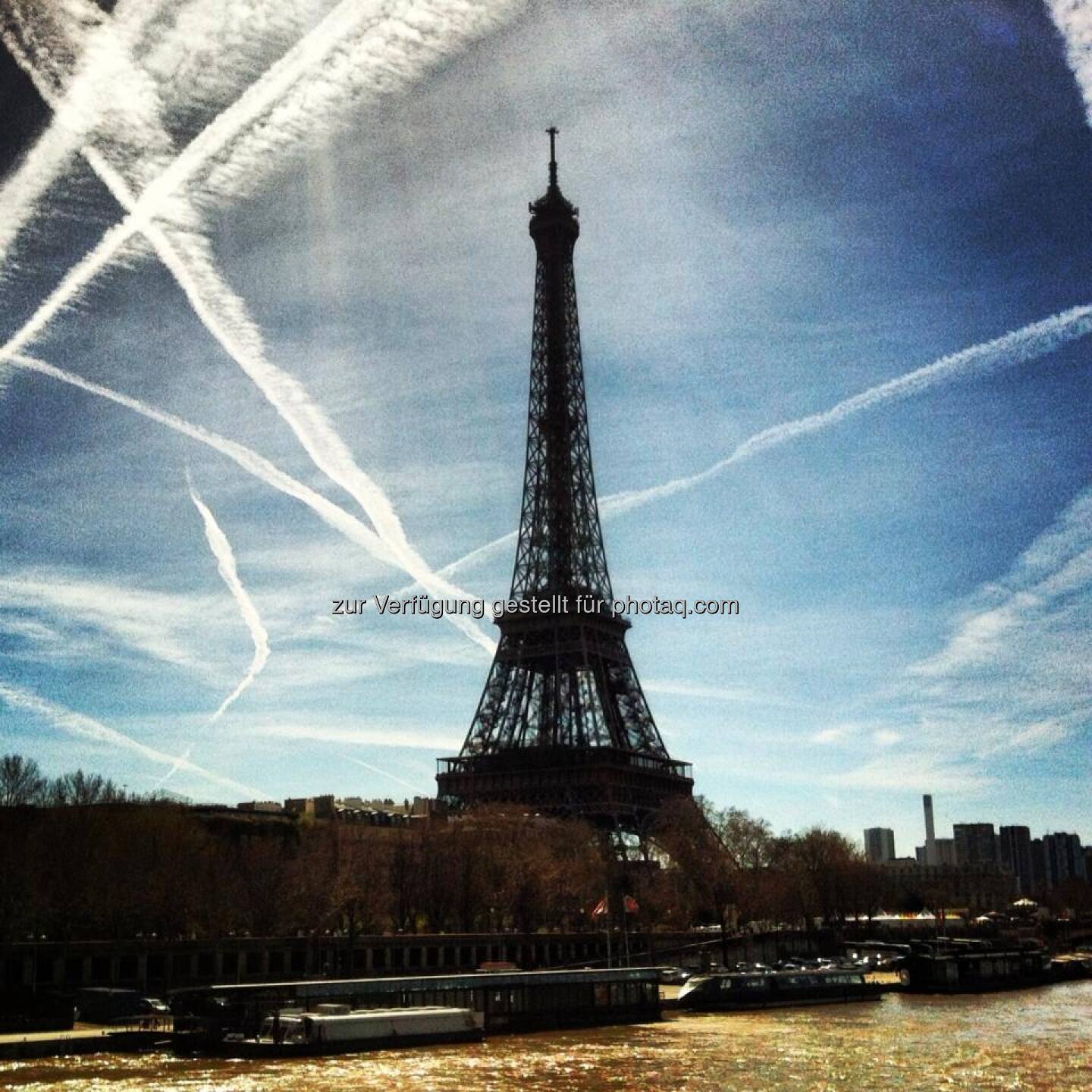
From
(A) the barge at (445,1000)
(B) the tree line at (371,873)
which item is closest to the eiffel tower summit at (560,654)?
(B) the tree line at (371,873)

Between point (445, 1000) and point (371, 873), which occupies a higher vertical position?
point (371, 873)

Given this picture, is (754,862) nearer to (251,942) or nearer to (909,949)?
(909,949)

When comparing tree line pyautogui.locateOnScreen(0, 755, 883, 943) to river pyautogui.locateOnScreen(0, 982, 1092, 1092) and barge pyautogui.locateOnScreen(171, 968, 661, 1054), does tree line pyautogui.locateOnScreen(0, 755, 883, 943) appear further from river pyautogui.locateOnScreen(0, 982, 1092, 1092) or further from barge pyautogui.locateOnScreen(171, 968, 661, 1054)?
river pyautogui.locateOnScreen(0, 982, 1092, 1092)

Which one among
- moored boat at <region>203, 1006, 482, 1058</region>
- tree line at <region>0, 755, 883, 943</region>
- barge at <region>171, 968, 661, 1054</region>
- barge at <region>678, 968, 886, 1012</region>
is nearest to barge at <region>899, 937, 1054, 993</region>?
barge at <region>678, 968, 886, 1012</region>

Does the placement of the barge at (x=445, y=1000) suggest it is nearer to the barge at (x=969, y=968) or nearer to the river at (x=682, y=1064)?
the river at (x=682, y=1064)

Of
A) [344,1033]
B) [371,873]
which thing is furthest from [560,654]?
[344,1033]

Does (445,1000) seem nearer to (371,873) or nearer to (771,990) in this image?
(771,990)
